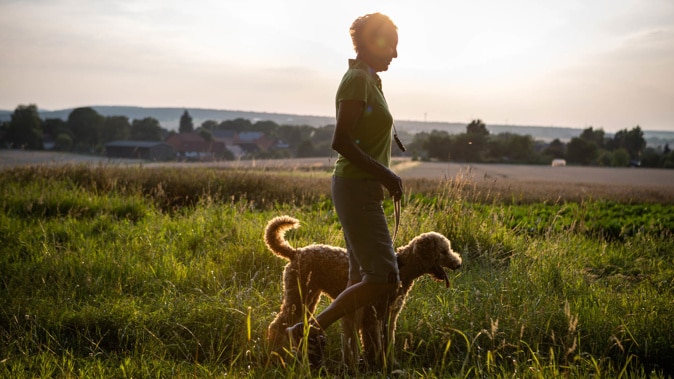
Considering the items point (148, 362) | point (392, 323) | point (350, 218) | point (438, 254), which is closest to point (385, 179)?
point (350, 218)

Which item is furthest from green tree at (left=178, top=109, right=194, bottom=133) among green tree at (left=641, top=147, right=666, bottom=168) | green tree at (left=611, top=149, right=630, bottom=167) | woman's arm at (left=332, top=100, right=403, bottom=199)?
woman's arm at (left=332, top=100, right=403, bottom=199)

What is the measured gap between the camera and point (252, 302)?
203 inches

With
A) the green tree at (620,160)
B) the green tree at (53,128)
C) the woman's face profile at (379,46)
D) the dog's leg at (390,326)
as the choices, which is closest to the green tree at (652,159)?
the green tree at (620,160)

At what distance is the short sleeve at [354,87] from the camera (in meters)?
3.31

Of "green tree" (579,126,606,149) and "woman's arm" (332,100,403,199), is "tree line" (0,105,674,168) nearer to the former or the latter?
"green tree" (579,126,606,149)

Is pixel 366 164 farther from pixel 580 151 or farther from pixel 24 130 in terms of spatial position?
pixel 580 151

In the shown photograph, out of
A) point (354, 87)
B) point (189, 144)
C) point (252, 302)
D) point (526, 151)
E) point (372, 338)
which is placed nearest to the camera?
point (354, 87)

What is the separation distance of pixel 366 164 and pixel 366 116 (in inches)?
11.9

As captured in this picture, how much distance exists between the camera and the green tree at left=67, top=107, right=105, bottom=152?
63.7 meters

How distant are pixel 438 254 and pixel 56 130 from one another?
6462cm

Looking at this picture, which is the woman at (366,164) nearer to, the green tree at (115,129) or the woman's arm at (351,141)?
the woman's arm at (351,141)

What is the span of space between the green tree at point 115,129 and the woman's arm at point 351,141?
2613 inches

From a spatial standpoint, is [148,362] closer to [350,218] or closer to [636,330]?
[350,218]

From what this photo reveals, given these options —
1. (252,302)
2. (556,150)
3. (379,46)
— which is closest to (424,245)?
(379,46)
